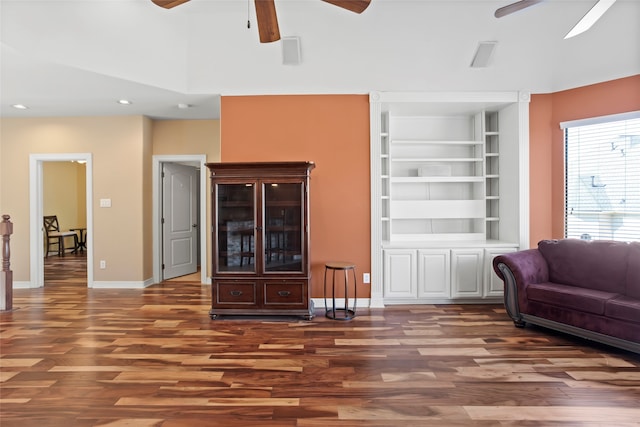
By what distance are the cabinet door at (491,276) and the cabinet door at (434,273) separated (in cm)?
45

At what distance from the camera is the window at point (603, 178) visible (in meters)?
3.74

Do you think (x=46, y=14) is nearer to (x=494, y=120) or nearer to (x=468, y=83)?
(x=468, y=83)

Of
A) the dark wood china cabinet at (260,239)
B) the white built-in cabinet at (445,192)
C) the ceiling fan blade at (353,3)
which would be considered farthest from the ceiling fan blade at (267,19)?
the white built-in cabinet at (445,192)

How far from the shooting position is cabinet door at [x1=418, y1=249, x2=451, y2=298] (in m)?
4.17

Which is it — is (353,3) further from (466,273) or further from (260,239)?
(466,273)

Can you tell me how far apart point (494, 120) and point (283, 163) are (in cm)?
306

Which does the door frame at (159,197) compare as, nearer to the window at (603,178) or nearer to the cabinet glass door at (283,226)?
the cabinet glass door at (283,226)

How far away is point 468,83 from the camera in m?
4.06

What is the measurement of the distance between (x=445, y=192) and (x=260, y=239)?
2630 millimetres

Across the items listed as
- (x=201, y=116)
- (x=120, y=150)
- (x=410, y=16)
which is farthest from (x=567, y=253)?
(x=120, y=150)

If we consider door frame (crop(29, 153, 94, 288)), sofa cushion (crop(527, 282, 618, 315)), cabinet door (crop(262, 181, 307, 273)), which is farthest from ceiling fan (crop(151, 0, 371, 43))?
door frame (crop(29, 153, 94, 288))

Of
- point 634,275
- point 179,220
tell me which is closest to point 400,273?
point 634,275

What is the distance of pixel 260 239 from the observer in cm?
375

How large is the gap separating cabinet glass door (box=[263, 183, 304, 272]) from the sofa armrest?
212cm
